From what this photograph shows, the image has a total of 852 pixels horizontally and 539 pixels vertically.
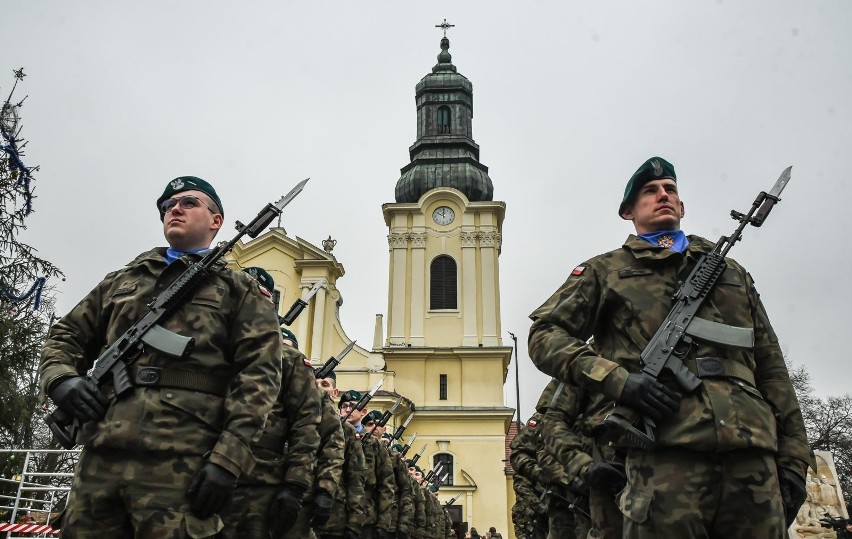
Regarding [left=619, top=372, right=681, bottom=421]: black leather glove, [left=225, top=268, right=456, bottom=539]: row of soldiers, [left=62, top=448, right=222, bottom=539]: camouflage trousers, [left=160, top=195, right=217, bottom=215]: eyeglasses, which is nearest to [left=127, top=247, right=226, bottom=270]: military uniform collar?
[left=160, top=195, right=217, bottom=215]: eyeglasses

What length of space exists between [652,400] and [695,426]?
181 millimetres

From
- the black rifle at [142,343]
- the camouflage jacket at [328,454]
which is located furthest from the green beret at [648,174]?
the camouflage jacket at [328,454]

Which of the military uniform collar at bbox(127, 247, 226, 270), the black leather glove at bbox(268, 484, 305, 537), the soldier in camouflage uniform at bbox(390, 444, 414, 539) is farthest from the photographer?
the soldier in camouflage uniform at bbox(390, 444, 414, 539)

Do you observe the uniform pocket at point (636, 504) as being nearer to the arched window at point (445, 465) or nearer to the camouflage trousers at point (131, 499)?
the camouflage trousers at point (131, 499)

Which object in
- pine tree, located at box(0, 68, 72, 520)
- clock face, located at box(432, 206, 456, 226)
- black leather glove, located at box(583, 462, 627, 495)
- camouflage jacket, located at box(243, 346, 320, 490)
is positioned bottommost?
black leather glove, located at box(583, 462, 627, 495)

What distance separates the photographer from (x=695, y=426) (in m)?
2.80

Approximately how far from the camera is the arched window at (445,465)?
3269cm

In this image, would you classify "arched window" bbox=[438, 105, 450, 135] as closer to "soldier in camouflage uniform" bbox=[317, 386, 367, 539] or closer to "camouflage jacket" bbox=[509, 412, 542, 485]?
"camouflage jacket" bbox=[509, 412, 542, 485]

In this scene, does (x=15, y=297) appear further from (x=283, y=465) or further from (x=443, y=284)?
(x=443, y=284)

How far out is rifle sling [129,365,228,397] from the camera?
10.0ft

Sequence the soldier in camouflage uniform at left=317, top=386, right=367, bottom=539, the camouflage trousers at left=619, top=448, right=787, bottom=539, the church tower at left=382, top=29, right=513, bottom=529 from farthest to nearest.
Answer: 1. the church tower at left=382, top=29, right=513, bottom=529
2. the soldier in camouflage uniform at left=317, top=386, right=367, bottom=539
3. the camouflage trousers at left=619, top=448, right=787, bottom=539

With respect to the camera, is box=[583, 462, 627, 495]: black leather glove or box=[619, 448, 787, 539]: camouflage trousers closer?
box=[619, 448, 787, 539]: camouflage trousers

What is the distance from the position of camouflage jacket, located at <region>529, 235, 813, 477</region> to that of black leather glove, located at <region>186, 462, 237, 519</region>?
140 cm

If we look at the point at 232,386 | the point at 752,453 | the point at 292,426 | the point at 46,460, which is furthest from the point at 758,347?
the point at 46,460
